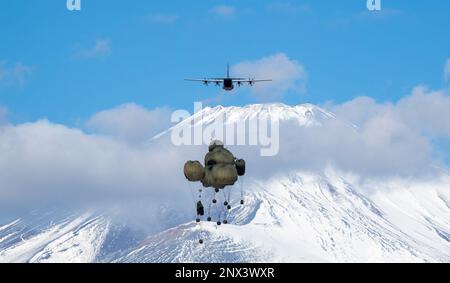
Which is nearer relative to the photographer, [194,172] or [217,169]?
[217,169]

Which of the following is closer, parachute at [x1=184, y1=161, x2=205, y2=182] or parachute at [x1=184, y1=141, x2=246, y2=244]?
A: parachute at [x1=184, y1=141, x2=246, y2=244]

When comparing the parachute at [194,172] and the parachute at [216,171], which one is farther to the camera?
the parachute at [194,172]

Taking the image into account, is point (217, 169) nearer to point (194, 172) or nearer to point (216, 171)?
point (216, 171)

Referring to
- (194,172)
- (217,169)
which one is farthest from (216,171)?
(194,172)

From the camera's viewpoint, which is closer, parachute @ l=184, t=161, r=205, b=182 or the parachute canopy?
the parachute canopy

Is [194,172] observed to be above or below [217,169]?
below

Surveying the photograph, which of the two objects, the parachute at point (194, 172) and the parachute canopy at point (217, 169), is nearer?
the parachute canopy at point (217, 169)
